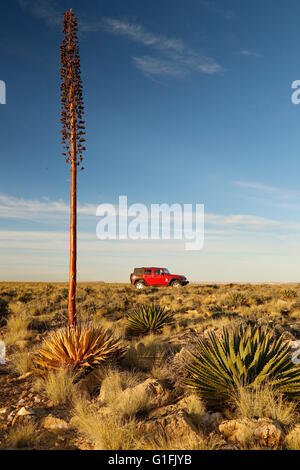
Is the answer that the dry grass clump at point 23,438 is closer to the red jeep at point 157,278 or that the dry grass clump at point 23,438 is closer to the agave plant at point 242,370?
the agave plant at point 242,370

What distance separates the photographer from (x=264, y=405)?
4.92 m

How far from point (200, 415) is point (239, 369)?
0.90 metres

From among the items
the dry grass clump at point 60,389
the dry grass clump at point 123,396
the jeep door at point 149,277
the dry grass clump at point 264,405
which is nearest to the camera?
the dry grass clump at point 264,405

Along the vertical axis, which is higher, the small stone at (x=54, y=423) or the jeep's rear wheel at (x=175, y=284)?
the jeep's rear wheel at (x=175, y=284)

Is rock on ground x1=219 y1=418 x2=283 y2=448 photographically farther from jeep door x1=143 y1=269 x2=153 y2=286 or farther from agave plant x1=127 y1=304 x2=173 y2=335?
jeep door x1=143 y1=269 x2=153 y2=286

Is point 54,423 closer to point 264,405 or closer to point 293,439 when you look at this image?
point 264,405

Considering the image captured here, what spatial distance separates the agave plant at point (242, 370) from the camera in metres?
5.42

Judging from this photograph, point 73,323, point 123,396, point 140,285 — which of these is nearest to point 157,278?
point 140,285

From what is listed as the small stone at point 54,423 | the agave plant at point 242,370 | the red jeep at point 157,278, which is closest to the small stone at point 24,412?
the small stone at point 54,423

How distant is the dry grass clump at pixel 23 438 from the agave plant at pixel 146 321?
25.4 feet

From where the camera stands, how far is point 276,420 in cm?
463

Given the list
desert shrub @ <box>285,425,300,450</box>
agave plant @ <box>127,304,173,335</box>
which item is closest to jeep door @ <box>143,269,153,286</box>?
agave plant @ <box>127,304,173,335</box>

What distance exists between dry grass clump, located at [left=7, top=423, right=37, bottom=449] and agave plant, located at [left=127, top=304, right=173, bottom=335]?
7.73 m
